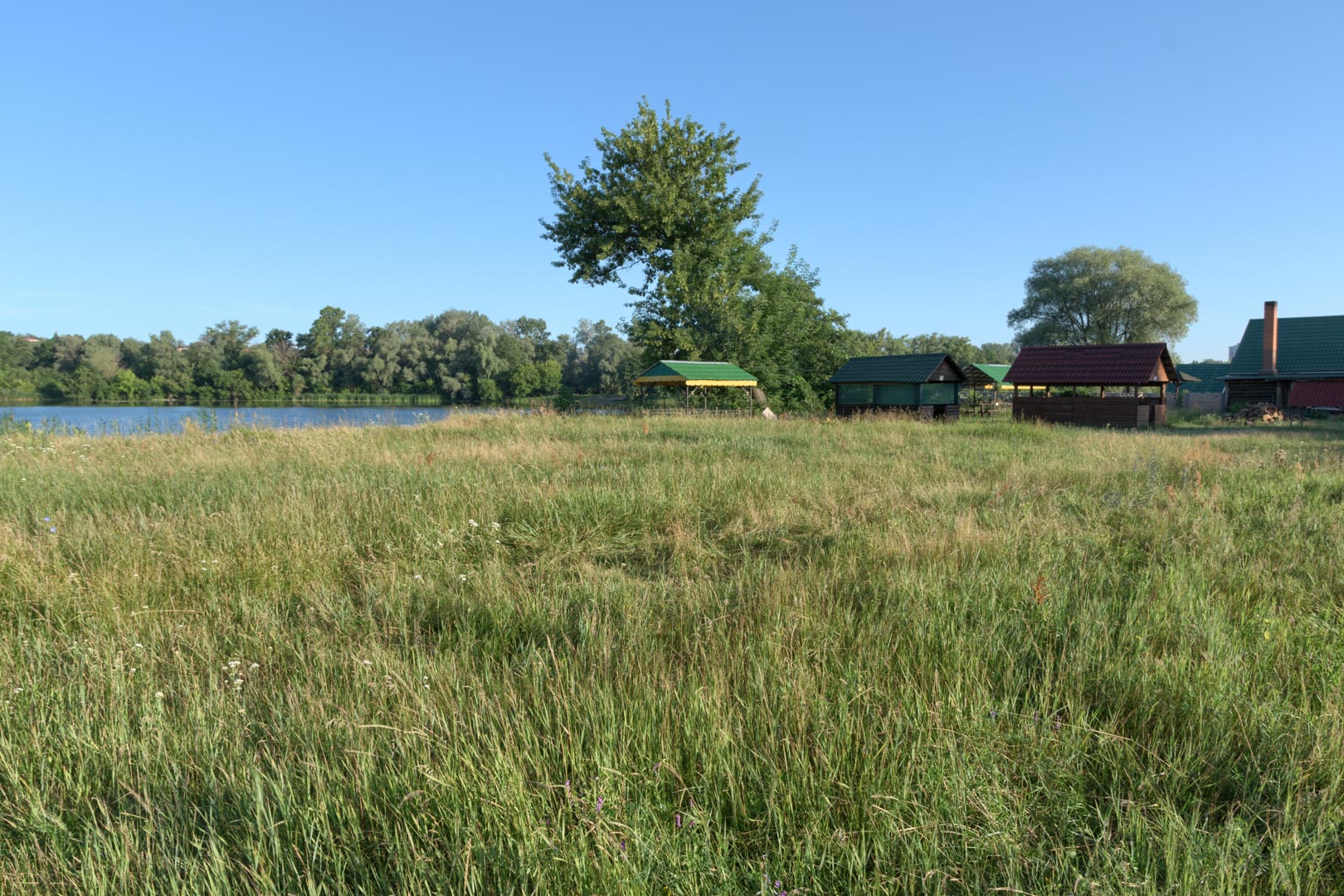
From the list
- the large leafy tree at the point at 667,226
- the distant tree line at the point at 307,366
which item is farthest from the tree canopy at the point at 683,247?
the distant tree line at the point at 307,366

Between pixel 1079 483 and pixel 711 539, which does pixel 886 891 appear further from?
pixel 1079 483

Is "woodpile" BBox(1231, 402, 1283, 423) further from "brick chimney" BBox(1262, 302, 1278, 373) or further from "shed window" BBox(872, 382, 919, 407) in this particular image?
"shed window" BBox(872, 382, 919, 407)

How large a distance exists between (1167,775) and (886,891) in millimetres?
1257

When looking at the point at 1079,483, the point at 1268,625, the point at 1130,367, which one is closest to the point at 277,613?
the point at 1268,625

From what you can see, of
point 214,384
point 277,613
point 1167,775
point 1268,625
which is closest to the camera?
point 1167,775

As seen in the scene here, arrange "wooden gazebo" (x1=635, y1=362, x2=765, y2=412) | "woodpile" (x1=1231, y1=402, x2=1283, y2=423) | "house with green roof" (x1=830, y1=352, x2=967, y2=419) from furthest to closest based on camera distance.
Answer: "wooden gazebo" (x1=635, y1=362, x2=765, y2=412)
"house with green roof" (x1=830, y1=352, x2=967, y2=419)
"woodpile" (x1=1231, y1=402, x2=1283, y2=423)

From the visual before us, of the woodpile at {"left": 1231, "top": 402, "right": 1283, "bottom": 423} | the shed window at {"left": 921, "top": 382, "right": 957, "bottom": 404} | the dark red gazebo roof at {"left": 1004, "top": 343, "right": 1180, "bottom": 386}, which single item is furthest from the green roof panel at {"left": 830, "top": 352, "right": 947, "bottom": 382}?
the woodpile at {"left": 1231, "top": 402, "right": 1283, "bottom": 423}

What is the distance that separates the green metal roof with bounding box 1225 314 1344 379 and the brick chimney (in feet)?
1.22

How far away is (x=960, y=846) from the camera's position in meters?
2.03

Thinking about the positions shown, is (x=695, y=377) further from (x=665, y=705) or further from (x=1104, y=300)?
(x=1104, y=300)

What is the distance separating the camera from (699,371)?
35.8 m

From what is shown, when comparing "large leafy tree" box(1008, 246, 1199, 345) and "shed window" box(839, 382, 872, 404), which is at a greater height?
"large leafy tree" box(1008, 246, 1199, 345)

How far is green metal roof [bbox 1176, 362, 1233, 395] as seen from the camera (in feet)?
190

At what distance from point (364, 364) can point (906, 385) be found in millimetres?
70522
